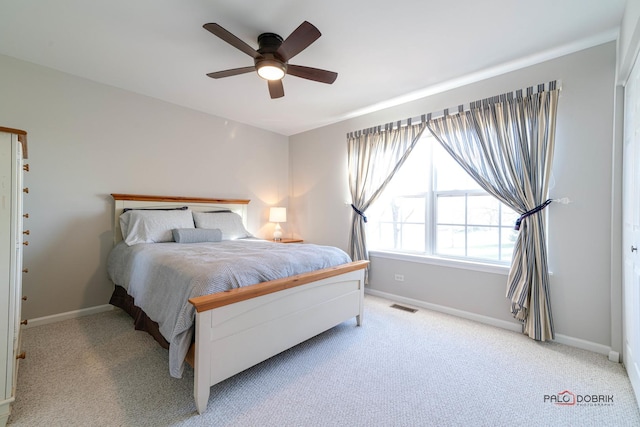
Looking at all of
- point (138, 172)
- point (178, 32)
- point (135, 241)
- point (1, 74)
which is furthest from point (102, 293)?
point (178, 32)

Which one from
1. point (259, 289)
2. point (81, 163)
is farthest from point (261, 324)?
point (81, 163)

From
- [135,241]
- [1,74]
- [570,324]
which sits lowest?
[570,324]

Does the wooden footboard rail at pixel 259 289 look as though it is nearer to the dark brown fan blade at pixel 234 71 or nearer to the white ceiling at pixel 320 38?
the dark brown fan blade at pixel 234 71

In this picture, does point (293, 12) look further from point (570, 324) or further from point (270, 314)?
point (570, 324)

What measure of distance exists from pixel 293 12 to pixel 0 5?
6.57ft

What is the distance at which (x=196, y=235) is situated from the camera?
2965mm

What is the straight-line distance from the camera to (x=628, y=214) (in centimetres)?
181

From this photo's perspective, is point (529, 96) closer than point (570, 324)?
No

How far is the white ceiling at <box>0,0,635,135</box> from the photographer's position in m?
1.83

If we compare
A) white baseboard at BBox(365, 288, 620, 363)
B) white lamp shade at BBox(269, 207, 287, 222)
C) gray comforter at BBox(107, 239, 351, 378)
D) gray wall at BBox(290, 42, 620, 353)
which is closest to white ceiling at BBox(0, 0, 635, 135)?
gray wall at BBox(290, 42, 620, 353)

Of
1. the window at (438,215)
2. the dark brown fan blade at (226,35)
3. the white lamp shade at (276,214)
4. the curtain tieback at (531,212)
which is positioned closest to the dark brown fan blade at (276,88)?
the dark brown fan blade at (226,35)

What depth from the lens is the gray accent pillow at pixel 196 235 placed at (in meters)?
2.88

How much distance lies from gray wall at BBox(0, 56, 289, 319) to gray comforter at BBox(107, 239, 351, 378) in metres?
0.60

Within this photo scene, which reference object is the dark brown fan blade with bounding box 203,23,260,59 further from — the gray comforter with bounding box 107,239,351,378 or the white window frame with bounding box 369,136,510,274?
the white window frame with bounding box 369,136,510,274
